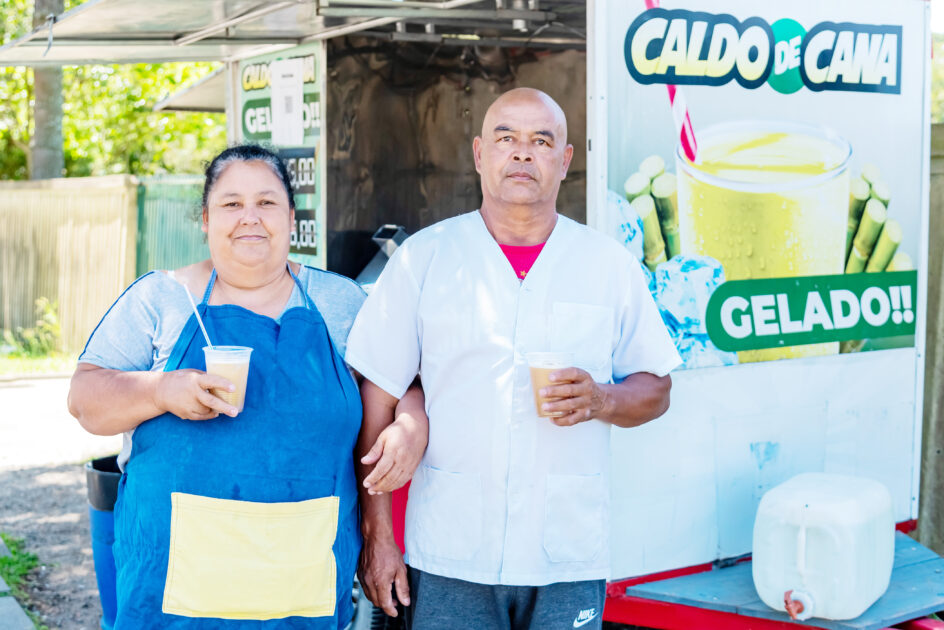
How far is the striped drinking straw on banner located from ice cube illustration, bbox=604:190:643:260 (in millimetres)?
321

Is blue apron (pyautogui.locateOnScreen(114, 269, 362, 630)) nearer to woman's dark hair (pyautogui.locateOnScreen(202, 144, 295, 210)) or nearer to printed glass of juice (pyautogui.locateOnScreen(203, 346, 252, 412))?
printed glass of juice (pyautogui.locateOnScreen(203, 346, 252, 412))

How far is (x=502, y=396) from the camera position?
2566mm

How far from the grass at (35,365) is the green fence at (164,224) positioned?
4.33 ft

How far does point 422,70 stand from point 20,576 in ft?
11.1

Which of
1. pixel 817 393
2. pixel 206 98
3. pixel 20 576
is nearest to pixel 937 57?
pixel 206 98

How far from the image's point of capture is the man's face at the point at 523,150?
2.59 meters

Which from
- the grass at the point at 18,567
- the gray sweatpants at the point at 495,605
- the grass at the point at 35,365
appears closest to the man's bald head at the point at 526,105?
the gray sweatpants at the point at 495,605

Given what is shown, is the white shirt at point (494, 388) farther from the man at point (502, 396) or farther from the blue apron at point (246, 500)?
the blue apron at point (246, 500)

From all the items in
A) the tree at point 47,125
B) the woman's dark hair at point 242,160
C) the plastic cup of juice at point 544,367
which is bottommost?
the plastic cup of juice at point 544,367

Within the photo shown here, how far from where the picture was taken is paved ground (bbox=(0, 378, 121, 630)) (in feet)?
15.9

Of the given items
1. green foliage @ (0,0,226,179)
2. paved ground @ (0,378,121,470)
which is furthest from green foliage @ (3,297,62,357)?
green foliage @ (0,0,226,179)

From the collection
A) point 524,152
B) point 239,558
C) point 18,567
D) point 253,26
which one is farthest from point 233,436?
point 18,567

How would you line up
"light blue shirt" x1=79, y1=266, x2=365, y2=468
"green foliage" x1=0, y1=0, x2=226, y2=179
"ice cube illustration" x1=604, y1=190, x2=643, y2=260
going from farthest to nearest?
"green foliage" x1=0, y1=0, x2=226, y2=179 < "ice cube illustration" x1=604, y1=190, x2=643, y2=260 < "light blue shirt" x1=79, y1=266, x2=365, y2=468

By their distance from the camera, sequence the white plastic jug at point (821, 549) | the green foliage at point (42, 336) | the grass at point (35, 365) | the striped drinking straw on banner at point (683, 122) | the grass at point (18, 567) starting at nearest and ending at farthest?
1. the white plastic jug at point (821, 549)
2. the striped drinking straw on banner at point (683, 122)
3. the grass at point (18, 567)
4. the grass at point (35, 365)
5. the green foliage at point (42, 336)
